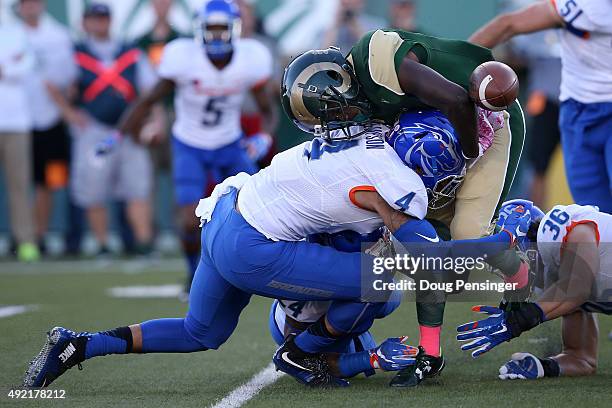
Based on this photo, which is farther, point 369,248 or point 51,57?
point 51,57

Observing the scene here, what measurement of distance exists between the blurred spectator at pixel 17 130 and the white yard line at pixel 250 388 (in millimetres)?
5545

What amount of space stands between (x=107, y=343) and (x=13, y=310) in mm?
2534

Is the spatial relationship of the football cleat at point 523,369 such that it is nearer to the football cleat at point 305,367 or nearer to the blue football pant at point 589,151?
the football cleat at point 305,367

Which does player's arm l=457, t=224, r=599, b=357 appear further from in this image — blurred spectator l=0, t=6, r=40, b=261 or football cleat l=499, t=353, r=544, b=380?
blurred spectator l=0, t=6, r=40, b=261

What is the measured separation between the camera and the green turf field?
3.92 metres

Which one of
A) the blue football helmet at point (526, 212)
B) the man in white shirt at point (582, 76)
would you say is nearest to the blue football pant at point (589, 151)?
the man in white shirt at point (582, 76)

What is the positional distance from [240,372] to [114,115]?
570cm

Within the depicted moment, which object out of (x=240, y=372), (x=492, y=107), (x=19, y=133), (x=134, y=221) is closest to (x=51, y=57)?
(x=19, y=133)

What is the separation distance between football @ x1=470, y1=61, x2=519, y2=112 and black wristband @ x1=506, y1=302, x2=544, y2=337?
72cm

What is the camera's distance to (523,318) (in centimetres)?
407

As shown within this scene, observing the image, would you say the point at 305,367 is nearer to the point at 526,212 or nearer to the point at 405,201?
the point at 405,201

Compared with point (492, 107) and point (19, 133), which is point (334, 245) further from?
point (19, 133)

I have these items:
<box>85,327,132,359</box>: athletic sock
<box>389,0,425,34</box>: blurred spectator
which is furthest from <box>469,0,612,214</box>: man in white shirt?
<box>389,0,425,34</box>: blurred spectator

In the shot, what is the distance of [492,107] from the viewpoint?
A: 13.4 feet
